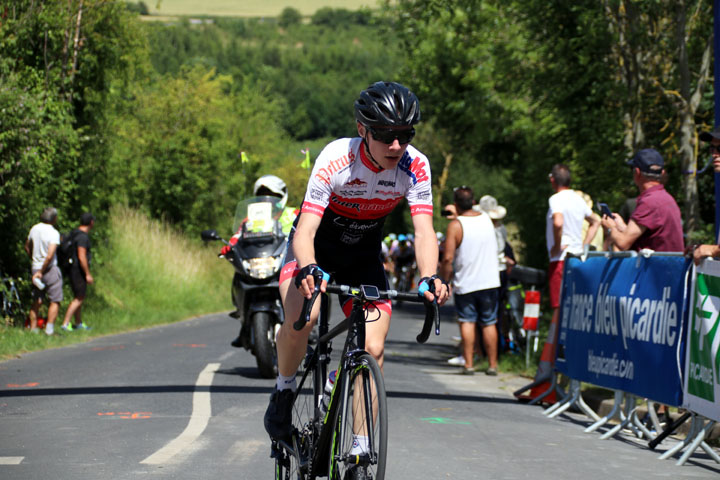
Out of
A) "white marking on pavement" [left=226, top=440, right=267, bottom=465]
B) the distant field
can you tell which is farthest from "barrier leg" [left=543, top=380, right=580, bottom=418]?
the distant field

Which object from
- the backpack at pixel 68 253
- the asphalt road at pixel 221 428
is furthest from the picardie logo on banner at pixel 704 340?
the backpack at pixel 68 253

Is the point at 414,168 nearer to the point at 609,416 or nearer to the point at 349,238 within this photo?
the point at 349,238

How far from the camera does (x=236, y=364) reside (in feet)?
40.2

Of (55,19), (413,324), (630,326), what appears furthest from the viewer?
(413,324)

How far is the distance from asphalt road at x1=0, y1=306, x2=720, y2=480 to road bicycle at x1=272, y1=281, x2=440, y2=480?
3.52 ft

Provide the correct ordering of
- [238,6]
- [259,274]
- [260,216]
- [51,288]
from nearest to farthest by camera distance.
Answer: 1. [259,274]
2. [260,216]
3. [51,288]
4. [238,6]

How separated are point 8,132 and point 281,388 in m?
11.0

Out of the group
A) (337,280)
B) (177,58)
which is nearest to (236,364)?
(337,280)

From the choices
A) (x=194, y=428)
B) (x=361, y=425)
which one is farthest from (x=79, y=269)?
(x=361, y=425)

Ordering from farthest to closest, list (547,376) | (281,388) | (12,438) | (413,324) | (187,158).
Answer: (187,158) < (413,324) < (547,376) < (12,438) < (281,388)

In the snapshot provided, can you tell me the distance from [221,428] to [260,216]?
152 inches

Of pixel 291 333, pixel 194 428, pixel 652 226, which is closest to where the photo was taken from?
pixel 291 333

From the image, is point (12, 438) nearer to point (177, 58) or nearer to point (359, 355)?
point (359, 355)

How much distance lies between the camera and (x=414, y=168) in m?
5.05
